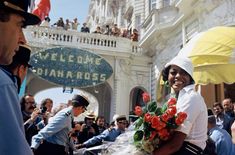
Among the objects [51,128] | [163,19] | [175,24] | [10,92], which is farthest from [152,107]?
[163,19]

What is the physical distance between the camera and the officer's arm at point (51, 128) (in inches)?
185

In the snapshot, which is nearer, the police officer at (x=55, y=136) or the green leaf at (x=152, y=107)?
the green leaf at (x=152, y=107)

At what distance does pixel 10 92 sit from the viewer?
1072 mm

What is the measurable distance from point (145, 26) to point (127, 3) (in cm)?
778

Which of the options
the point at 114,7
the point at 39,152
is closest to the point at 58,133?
the point at 39,152

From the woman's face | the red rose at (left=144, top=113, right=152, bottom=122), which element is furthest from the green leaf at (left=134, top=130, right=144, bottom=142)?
the woman's face

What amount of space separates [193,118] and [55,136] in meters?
2.88

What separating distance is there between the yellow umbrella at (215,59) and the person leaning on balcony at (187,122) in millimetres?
2616

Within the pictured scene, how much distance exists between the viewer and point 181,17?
12930 mm

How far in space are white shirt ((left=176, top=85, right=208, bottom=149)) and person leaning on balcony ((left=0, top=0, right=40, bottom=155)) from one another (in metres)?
1.58

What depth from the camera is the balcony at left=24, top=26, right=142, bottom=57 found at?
16016 mm

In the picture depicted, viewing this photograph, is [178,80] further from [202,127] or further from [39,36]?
[39,36]

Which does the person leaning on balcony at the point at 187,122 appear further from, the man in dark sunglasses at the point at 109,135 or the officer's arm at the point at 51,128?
the man in dark sunglasses at the point at 109,135

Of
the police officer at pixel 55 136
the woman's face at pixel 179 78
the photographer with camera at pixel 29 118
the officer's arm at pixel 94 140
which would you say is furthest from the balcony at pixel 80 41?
the woman's face at pixel 179 78
